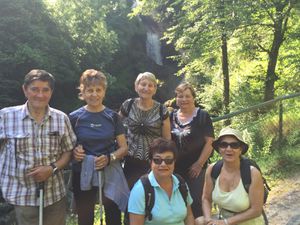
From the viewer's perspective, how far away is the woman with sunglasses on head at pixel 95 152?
10.5ft

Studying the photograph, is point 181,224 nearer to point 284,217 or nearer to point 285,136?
point 284,217

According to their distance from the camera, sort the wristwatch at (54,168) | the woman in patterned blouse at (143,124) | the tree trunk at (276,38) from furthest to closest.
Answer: the tree trunk at (276,38), the woman in patterned blouse at (143,124), the wristwatch at (54,168)

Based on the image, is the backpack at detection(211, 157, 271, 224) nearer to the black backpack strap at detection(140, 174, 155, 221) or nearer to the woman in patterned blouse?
the woman in patterned blouse

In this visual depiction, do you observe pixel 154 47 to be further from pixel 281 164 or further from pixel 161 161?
pixel 161 161

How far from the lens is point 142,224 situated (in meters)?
2.89

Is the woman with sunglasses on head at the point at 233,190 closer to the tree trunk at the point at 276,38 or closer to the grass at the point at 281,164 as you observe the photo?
the grass at the point at 281,164

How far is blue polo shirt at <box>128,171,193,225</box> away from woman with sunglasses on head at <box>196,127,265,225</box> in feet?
1.08

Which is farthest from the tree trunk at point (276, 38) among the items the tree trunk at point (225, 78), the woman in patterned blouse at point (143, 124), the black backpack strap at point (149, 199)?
the black backpack strap at point (149, 199)

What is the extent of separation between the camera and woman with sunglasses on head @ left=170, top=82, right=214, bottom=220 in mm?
3779

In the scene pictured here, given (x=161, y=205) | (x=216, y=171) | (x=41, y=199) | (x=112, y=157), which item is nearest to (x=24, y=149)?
(x=41, y=199)

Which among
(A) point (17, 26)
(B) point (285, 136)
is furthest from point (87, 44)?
(B) point (285, 136)

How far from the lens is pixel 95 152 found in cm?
321

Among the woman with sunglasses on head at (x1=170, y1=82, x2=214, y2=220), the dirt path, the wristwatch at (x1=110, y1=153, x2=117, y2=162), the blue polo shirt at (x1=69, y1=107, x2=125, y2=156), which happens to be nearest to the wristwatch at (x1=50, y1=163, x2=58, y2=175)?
the blue polo shirt at (x1=69, y1=107, x2=125, y2=156)

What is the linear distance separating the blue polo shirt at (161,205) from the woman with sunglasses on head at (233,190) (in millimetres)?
329
